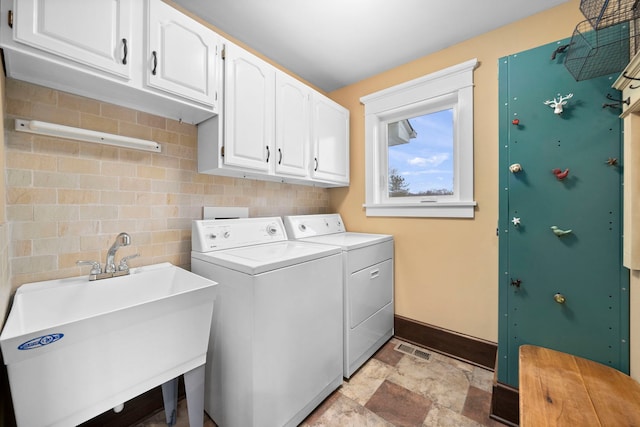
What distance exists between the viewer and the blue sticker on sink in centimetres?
72

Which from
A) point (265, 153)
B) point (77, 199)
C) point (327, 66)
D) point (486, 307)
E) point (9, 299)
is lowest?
point (486, 307)

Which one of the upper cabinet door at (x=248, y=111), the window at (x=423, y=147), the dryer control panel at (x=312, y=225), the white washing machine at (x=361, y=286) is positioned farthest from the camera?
the dryer control panel at (x=312, y=225)

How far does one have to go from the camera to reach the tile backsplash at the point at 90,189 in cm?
113

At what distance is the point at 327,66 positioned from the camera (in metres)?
2.36

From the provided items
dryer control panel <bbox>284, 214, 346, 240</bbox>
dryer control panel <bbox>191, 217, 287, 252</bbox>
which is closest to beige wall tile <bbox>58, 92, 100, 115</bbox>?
dryer control panel <bbox>191, 217, 287, 252</bbox>

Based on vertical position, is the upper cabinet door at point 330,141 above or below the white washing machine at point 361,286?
above

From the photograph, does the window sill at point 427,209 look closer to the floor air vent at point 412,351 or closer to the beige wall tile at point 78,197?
the floor air vent at point 412,351

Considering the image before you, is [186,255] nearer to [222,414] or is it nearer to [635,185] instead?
[222,414]

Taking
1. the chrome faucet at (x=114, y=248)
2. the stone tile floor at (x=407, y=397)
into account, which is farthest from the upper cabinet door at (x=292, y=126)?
the stone tile floor at (x=407, y=397)

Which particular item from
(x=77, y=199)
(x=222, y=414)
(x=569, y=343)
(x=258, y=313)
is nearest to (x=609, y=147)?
(x=569, y=343)

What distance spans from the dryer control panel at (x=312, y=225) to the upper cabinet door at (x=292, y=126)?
414 mm

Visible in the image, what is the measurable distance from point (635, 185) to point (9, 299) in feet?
8.69

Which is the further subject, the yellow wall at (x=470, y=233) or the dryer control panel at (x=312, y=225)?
the dryer control panel at (x=312, y=225)

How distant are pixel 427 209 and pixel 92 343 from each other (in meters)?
2.22
